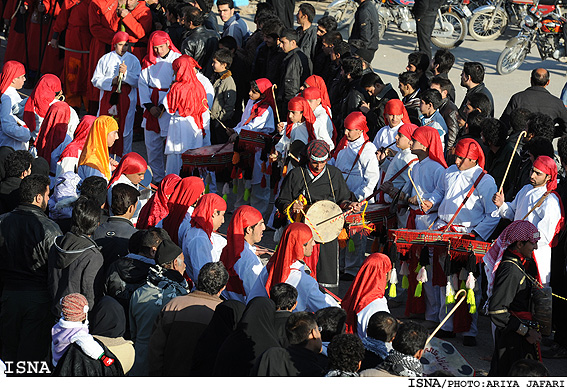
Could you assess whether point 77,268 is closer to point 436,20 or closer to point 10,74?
point 10,74

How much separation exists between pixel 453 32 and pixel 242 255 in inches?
450

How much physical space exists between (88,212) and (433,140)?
3.15 meters

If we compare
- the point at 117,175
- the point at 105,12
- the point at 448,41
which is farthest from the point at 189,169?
the point at 448,41

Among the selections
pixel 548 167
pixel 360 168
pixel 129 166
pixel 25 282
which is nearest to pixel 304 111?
pixel 360 168

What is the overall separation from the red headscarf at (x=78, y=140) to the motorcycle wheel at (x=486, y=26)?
10.9m

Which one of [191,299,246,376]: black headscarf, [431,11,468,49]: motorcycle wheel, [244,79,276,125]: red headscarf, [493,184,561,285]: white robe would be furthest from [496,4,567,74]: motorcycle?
[191,299,246,376]: black headscarf

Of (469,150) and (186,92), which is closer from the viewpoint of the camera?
(469,150)

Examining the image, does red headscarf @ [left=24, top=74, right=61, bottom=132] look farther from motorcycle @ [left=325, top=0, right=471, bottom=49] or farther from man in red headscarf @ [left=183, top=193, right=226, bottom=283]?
motorcycle @ [left=325, top=0, right=471, bottom=49]

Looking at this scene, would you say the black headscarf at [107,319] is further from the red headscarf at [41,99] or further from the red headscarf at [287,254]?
the red headscarf at [41,99]

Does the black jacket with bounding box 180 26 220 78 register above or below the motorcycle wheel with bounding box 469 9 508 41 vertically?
below

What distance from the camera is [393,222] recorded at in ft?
25.9

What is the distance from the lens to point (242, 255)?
6.52 meters

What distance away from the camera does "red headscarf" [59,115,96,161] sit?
8.50 meters

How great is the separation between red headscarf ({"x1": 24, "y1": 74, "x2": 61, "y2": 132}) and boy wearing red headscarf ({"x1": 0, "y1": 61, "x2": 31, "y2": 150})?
0.10 metres
